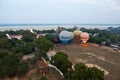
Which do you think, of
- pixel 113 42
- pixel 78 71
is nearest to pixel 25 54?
pixel 78 71

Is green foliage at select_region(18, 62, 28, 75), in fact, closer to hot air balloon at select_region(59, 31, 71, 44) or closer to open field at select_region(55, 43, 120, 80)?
open field at select_region(55, 43, 120, 80)

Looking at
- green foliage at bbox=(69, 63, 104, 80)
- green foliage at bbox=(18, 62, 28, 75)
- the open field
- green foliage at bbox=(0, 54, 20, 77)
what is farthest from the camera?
the open field

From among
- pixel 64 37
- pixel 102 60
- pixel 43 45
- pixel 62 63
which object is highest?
pixel 62 63

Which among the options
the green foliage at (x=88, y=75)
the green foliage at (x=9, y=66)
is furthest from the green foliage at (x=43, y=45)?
the green foliage at (x=88, y=75)

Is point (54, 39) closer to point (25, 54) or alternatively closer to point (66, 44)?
point (66, 44)

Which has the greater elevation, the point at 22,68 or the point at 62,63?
the point at 62,63

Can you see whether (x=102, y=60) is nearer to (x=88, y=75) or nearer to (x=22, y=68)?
(x=22, y=68)

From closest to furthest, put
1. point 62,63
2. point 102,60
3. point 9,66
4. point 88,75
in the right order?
point 88,75
point 9,66
point 62,63
point 102,60

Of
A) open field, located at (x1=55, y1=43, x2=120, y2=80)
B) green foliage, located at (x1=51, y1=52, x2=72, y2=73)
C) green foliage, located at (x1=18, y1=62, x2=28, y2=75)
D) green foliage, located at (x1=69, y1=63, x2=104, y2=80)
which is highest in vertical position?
green foliage, located at (x1=69, y1=63, x2=104, y2=80)

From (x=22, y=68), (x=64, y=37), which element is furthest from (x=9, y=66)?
A: (x=64, y=37)

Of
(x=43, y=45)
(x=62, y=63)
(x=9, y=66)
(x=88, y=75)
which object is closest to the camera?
(x=88, y=75)

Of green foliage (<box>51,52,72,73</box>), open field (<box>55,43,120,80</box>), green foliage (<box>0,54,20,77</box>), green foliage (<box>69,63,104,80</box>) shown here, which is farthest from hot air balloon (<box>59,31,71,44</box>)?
green foliage (<box>69,63,104,80</box>)
